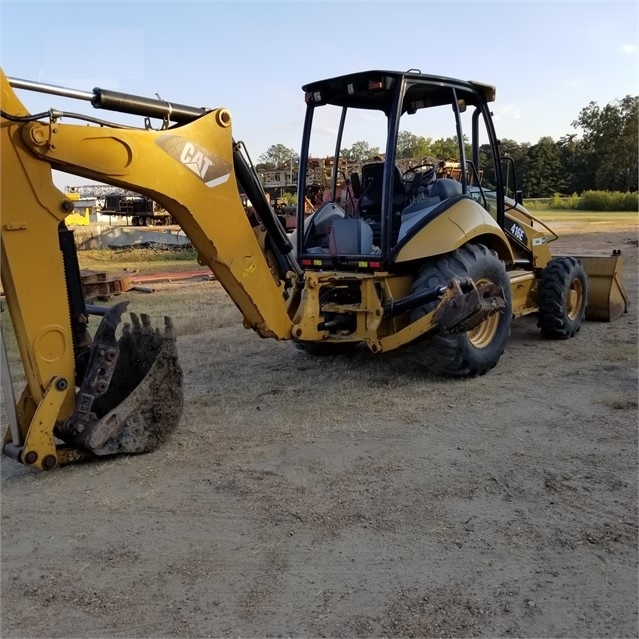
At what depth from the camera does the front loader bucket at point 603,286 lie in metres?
8.37

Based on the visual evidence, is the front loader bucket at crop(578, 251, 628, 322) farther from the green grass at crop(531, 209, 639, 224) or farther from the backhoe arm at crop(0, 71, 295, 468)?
the green grass at crop(531, 209, 639, 224)

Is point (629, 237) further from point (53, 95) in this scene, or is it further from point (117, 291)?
point (53, 95)

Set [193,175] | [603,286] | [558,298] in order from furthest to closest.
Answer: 1. [603,286]
2. [558,298]
3. [193,175]

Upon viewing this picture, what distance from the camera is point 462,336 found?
5773 mm

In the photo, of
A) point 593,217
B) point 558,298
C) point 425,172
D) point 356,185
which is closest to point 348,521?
point 425,172

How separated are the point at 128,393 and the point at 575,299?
545cm

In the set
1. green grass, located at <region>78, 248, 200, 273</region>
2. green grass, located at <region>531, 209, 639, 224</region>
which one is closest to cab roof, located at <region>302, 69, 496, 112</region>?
green grass, located at <region>78, 248, 200, 273</region>

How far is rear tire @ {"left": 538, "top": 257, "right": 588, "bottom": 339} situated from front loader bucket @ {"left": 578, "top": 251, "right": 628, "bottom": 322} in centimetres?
80

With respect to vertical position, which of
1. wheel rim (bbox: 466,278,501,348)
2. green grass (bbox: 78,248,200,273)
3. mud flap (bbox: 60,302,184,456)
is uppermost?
mud flap (bbox: 60,302,184,456)

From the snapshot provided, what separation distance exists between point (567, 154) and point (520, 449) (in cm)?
7342

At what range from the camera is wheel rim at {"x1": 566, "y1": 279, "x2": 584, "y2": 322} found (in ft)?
25.5

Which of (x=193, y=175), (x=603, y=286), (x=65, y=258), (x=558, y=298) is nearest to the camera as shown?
(x=65, y=258)

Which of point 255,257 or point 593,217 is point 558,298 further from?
point 593,217

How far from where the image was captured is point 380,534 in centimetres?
332
